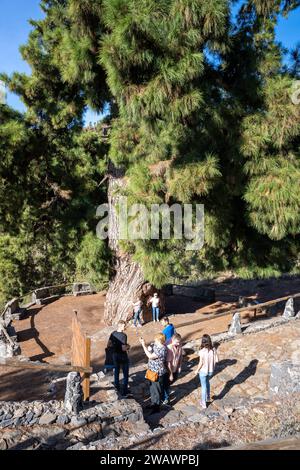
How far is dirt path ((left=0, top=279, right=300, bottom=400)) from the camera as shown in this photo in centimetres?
788

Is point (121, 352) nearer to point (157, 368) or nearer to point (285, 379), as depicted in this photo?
point (157, 368)

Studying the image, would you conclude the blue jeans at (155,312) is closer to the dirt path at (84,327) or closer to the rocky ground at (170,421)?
the dirt path at (84,327)

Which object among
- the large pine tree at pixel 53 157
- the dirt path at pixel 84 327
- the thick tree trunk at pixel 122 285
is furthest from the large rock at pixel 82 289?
the thick tree trunk at pixel 122 285

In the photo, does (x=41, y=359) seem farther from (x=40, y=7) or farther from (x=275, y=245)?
(x=40, y=7)

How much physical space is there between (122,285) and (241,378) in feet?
19.1

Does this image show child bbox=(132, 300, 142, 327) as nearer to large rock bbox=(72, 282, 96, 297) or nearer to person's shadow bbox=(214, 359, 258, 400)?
person's shadow bbox=(214, 359, 258, 400)

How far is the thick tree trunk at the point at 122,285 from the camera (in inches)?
448

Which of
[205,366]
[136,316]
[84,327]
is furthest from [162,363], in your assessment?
[84,327]

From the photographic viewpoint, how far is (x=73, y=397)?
16.5 feet

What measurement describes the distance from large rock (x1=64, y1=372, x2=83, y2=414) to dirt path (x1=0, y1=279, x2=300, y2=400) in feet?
6.43

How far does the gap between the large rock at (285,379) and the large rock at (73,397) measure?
3.38 m

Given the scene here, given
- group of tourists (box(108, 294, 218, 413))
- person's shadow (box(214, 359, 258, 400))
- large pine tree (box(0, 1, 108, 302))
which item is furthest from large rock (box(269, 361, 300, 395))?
large pine tree (box(0, 1, 108, 302))

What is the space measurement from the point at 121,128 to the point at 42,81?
3089mm

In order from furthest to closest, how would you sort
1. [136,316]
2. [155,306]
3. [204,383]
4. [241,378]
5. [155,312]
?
[155,312]
[155,306]
[136,316]
[241,378]
[204,383]
